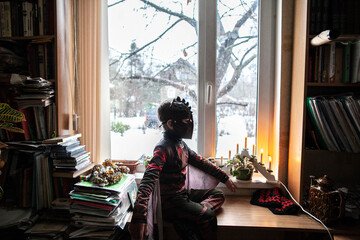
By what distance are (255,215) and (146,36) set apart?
1.50m

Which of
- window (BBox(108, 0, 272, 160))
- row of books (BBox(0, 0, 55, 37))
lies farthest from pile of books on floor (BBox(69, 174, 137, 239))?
row of books (BBox(0, 0, 55, 37))

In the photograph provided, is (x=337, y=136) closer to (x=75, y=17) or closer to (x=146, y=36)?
(x=146, y=36)

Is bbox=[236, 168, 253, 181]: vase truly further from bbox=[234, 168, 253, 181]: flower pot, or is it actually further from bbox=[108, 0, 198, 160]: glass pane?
bbox=[108, 0, 198, 160]: glass pane

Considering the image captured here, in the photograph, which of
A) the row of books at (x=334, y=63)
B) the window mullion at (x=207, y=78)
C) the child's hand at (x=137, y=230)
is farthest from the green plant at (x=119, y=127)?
the row of books at (x=334, y=63)

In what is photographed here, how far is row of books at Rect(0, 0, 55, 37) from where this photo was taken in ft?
4.63

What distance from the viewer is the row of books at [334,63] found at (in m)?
1.32

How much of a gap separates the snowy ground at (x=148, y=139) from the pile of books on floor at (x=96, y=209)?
51cm

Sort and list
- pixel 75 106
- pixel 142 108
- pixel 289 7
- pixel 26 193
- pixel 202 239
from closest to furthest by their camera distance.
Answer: pixel 202 239, pixel 26 193, pixel 289 7, pixel 75 106, pixel 142 108

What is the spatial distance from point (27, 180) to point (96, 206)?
0.52 metres

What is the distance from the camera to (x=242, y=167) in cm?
158

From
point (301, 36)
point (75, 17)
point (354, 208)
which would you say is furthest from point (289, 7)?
point (75, 17)

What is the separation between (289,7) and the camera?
1.53 metres

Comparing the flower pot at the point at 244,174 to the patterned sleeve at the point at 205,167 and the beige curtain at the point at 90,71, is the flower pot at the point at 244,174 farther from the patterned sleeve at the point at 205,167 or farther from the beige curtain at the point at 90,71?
the beige curtain at the point at 90,71

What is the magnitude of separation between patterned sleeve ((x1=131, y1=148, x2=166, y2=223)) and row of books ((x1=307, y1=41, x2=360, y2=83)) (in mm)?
1052
